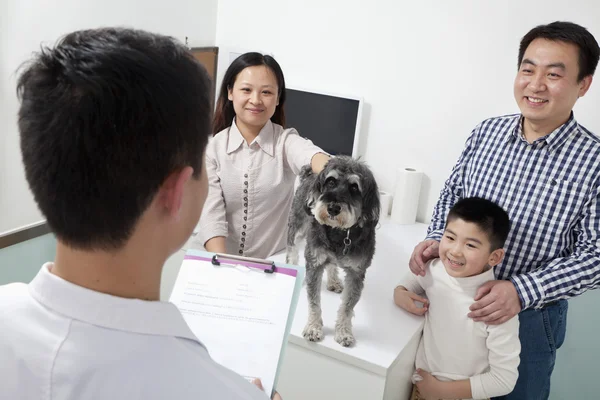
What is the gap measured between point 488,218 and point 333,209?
444mm

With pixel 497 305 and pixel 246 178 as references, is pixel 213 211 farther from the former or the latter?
pixel 497 305

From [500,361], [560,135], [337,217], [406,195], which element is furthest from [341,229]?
[406,195]

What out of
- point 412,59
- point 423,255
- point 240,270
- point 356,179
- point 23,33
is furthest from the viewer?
point 412,59

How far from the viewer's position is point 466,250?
1.38m

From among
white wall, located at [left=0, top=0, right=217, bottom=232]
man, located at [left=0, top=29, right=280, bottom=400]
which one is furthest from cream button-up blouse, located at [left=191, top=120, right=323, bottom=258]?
man, located at [left=0, top=29, right=280, bottom=400]

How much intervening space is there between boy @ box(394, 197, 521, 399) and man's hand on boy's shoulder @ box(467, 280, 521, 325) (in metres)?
0.03

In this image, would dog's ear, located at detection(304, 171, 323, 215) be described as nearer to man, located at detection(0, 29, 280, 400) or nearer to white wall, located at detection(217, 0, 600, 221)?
man, located at detection(0, 29, 280, 400)

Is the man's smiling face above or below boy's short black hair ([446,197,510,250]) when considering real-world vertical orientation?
above

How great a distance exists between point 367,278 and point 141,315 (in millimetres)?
1376

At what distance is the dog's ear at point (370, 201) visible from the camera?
4.19 feet

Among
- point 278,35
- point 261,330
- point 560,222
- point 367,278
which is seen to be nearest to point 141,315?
point 261,330

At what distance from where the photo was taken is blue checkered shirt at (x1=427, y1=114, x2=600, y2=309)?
53.8 inches

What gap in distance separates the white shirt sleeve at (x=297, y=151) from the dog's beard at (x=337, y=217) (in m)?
0.30

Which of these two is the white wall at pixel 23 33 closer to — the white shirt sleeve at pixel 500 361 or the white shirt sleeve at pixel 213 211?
the white shirt sleeve at pixel 213 211
